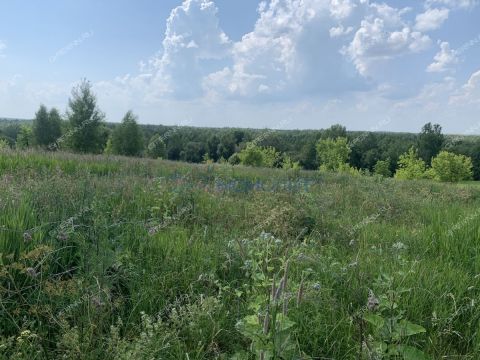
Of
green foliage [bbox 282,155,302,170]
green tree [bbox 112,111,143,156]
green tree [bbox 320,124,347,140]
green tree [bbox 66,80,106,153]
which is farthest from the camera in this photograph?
green tree [bbox 320,124,347,140]

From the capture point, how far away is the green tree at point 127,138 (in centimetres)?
5041

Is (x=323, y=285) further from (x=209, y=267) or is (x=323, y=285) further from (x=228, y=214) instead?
(x=228, y=214)

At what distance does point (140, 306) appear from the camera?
2514 mm

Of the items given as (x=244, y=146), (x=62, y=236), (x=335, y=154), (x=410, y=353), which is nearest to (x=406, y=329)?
(x=410, y=353)

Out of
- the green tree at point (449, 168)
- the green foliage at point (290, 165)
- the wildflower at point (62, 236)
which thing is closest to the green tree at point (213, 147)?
the green foliage at point (290, 165)

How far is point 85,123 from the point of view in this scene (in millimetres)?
38531

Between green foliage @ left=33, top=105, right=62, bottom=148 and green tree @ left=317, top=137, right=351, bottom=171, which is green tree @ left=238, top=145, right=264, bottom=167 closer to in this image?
green tree @ left=317, top=137, right=351, bottom=171

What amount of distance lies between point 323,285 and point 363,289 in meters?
0.30

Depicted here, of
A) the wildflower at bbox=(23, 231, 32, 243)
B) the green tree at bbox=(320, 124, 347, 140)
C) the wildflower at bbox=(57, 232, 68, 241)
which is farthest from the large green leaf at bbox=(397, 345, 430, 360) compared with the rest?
the green tree at bbox=(320, 124, 347, 140)

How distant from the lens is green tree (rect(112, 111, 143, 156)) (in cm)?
5041

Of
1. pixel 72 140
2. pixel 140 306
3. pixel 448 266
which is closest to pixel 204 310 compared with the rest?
pixel 140 306

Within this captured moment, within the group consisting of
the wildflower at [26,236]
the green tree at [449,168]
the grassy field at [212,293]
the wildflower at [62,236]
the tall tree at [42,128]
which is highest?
the tall tree at [42,128]

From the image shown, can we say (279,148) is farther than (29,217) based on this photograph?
Yes

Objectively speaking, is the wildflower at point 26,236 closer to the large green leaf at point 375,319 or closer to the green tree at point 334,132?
the large green leaf at point 375,319
